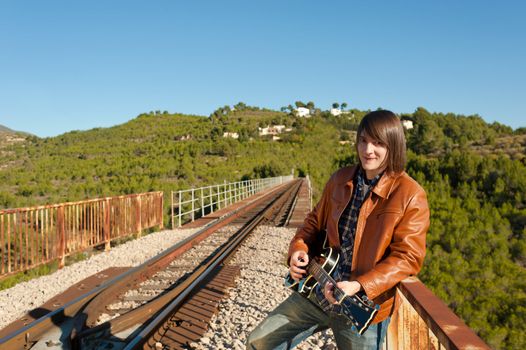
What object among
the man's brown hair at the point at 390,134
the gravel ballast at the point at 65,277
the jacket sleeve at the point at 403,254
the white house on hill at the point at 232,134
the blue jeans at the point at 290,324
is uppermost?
the white house on hill at the point at 232,134

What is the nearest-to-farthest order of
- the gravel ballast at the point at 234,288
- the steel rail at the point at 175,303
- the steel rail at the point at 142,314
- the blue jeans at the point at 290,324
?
the blue jeans at the point at 290,324
the steel rail at the point at 175,303
the steel rail at the point at 142,314
the gravel ballast at the point at 234,288

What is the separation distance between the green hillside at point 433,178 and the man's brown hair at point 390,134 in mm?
16965

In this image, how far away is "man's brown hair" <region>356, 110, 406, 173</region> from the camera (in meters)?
1.76

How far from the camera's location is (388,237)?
5.30 ft

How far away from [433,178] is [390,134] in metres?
62.4

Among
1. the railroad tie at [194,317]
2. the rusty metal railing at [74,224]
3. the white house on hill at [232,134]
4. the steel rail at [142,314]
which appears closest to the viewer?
the steel rail at [142,314]

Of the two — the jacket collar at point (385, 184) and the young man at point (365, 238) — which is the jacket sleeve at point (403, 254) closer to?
the young man at point (365, 238)

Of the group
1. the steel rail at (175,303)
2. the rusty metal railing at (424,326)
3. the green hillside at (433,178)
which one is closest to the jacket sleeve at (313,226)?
the rusty metal railing at (424,326)

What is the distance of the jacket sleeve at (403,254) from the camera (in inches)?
60.9

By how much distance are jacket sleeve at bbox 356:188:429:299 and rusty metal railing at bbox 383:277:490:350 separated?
12 cm

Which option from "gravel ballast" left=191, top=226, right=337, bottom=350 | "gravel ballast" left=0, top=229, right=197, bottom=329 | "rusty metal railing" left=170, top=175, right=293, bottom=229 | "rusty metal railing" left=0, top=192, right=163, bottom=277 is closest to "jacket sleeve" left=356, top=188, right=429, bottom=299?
"gravel ballast" left=191, top=226, right=337, bottom=350

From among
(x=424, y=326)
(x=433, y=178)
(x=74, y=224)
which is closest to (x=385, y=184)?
(x=424, y=326)

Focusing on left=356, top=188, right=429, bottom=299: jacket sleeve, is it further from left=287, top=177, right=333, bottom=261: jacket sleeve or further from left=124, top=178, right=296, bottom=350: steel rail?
left=124, top=178, right=296, bottom=350: steel rail

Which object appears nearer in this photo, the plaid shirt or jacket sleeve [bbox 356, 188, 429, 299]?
jacket sleeve [bbox 356, 188, 429, 299]
